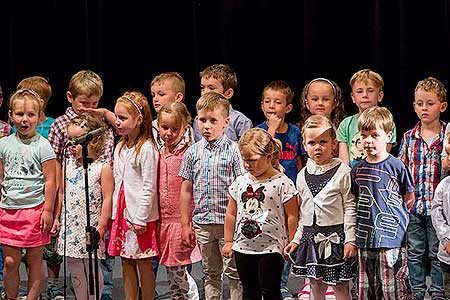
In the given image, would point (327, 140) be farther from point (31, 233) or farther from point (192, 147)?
point (31, 233)

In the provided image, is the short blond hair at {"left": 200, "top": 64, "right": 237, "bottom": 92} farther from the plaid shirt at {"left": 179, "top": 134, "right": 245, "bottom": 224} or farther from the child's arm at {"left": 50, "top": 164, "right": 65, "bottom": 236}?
the child's arm at {"left": 50, "top": 164, "right": 65, "bottom": 236}

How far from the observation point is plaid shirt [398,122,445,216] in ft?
16.6

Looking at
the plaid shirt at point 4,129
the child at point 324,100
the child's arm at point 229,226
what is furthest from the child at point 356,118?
the plaid shirt at point 4,129

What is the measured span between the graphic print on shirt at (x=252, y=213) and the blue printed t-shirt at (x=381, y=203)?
0.44 meters

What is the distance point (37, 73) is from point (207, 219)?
2926 mm

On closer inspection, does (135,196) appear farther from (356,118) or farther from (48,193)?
(356,118)

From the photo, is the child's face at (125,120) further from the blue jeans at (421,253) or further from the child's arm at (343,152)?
the blue jeans at (421,253)

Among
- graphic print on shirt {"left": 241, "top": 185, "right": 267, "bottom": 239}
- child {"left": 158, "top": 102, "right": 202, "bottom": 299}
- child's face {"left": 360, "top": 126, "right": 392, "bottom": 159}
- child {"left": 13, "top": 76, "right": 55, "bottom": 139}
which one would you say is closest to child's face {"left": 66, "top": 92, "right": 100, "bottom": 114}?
child {"left": 13, "top": 76, "right": 55, "bottom": 139}

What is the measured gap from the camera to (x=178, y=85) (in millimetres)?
5512

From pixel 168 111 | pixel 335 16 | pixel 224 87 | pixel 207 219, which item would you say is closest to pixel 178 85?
pixel 224 87

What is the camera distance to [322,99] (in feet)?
17.5

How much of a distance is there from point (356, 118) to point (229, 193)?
1101 mm

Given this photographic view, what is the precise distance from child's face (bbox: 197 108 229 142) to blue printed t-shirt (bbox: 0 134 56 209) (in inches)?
32.4

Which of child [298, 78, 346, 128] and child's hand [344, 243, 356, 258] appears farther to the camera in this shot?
child [298, 78, 346, 128]
